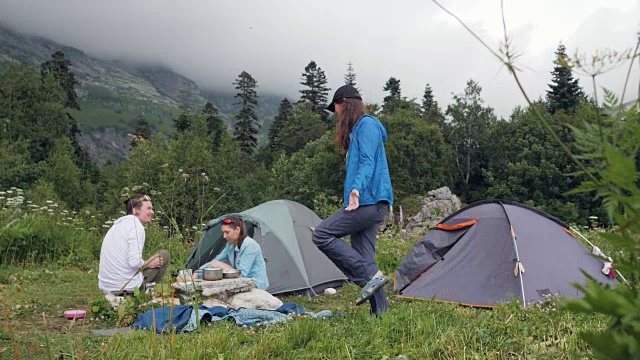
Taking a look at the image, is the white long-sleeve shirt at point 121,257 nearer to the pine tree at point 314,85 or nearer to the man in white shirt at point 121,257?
the man in white shirt at point 121,257

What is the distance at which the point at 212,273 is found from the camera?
556 centimetres

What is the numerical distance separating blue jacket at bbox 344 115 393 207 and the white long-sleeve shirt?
2.53m

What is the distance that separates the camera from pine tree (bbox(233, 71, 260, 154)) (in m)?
60.2

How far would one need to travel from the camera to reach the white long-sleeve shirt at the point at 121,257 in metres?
5.66

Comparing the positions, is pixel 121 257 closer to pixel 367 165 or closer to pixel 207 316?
pixel 207 316

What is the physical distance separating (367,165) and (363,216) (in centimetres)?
44

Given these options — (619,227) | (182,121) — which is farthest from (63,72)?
(619,227)

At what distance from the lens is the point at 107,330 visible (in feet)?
15.0

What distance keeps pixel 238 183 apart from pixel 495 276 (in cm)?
4389

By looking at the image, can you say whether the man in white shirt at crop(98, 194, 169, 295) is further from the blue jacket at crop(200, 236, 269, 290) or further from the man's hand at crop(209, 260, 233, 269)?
the blue jacket at crop(200, 236, 269, 290)

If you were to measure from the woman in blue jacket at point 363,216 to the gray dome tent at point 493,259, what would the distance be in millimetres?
1771

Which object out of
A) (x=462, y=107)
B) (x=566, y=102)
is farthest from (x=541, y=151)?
(x=462, y=107)

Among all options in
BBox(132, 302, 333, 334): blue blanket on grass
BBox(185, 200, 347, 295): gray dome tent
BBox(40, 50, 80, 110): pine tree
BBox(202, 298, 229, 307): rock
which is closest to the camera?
BBox(132, 302, 333, 334): blue blanket on grass

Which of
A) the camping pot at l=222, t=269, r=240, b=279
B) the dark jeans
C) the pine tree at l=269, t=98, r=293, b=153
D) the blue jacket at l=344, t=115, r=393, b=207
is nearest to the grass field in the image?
the dark jeans
